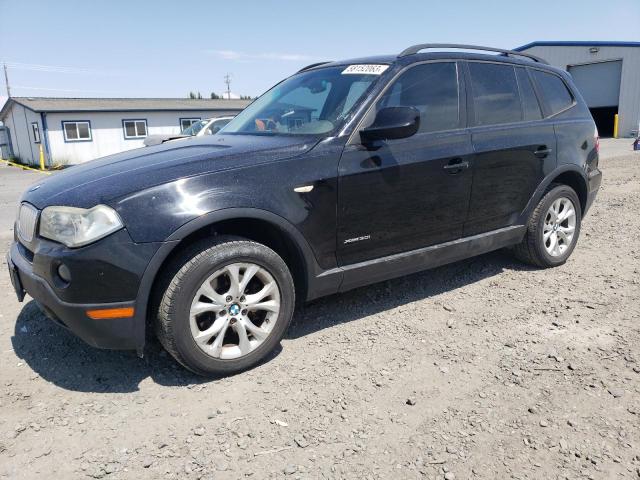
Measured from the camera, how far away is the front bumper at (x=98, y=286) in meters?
2.69

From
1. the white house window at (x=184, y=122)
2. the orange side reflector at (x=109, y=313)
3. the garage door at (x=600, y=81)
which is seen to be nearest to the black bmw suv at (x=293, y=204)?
the orange side reflector at (x=109, y=313)

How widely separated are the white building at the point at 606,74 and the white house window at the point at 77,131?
23844mm

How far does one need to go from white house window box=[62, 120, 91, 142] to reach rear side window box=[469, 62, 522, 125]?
26008mm

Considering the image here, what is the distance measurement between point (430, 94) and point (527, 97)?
1233mm

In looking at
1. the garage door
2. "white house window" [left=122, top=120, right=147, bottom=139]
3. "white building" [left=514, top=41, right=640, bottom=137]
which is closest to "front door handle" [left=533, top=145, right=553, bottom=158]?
"white building" [left=514, top=41, right=640, bottom=137]

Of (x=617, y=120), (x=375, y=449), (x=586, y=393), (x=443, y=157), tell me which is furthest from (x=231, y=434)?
(x=617, y=120)

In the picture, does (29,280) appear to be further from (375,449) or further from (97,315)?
(375,449)

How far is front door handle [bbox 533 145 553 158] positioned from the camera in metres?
4.47

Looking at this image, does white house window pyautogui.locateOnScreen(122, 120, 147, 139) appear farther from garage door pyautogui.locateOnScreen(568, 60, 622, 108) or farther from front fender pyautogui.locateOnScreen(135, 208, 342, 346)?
front fender pyautogui.locateOnScreen(135, 208, 342, 346)

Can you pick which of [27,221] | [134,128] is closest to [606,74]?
[134,128]

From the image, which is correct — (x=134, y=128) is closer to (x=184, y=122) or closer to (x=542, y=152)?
(x=184, y=122)

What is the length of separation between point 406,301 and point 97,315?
7.89 feet

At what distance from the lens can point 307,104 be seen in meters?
3.96

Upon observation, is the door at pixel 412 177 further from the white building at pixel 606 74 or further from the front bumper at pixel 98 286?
the white building at pixel 606 74
